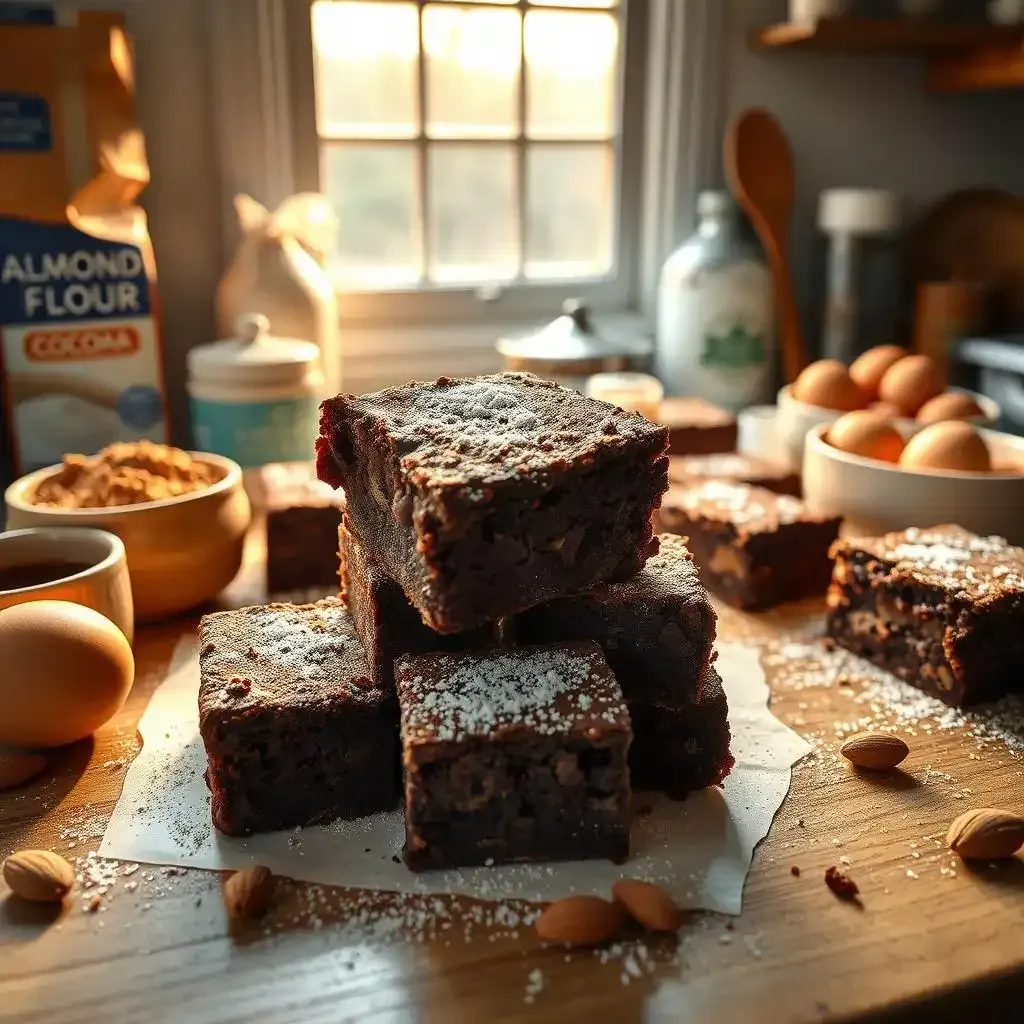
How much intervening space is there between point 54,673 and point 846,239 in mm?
1583

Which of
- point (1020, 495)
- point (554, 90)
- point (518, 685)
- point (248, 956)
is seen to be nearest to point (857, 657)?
point (1020, 495)

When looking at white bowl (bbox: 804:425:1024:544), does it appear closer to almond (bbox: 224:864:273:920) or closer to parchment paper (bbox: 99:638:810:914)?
parchment paper (bbox: 99:638:810:914)

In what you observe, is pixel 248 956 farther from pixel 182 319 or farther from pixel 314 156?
pixel 314 156

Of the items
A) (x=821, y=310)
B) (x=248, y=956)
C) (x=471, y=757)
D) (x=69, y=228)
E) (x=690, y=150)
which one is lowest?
(x=248, y=956)

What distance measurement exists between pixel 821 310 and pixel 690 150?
0.44 meters

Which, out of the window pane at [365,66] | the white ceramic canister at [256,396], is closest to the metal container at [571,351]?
the white ceramic canister at [256,396]

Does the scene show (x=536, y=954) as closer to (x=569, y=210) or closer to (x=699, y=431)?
(x=699, y=431)

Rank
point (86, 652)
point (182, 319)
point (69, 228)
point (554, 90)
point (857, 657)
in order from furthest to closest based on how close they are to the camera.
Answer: point (554, 90) → point (182, 319) → point (69, 228) → point (857, 657) → point (86, 652)

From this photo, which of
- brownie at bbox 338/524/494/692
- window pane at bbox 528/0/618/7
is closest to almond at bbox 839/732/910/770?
brownie at bbox 338/524/494/692

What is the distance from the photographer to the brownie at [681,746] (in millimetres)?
991

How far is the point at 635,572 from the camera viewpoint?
1.03m

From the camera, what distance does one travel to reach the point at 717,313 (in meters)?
1.91

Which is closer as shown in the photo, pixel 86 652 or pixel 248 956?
pixel 248 956

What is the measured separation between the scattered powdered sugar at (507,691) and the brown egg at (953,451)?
73 cm
